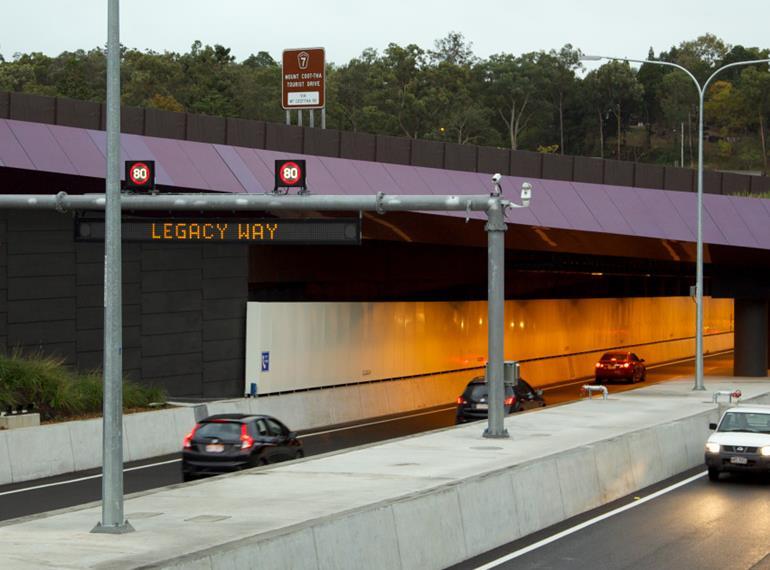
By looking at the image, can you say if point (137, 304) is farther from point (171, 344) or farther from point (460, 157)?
point (460, 157)

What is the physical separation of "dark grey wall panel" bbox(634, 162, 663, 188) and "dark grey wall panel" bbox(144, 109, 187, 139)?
1665cm

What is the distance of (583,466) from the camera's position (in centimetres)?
2162

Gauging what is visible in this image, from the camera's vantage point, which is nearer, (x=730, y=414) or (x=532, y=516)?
(x=532, y=516)

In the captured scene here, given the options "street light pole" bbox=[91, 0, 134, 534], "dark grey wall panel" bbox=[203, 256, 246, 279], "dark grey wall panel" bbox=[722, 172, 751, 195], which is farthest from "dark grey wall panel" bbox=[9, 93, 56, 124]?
"dark grey wall panel" bbox=[722, 172, 751, 195]

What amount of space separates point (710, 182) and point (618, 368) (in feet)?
45.9

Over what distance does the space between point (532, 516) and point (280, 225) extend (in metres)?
9.51

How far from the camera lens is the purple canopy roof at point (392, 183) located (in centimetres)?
3366

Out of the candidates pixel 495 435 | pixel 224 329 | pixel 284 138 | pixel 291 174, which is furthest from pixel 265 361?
pixel 291 174

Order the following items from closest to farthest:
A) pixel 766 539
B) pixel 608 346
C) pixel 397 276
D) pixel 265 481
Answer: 1. pixel 766 539
2. pixel 265 481
3. pixel 397 276
4. pixel 608 346

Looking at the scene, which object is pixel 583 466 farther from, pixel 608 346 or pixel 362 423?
pixel 608 346

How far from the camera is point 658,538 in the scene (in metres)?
18.4

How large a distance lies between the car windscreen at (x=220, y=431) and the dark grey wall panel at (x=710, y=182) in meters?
27.7

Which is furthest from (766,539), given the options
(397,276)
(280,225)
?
(397,276)

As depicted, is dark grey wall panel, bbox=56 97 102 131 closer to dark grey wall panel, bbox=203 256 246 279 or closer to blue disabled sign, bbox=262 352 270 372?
dark grey wall panel, bbox=203 256 246 279
